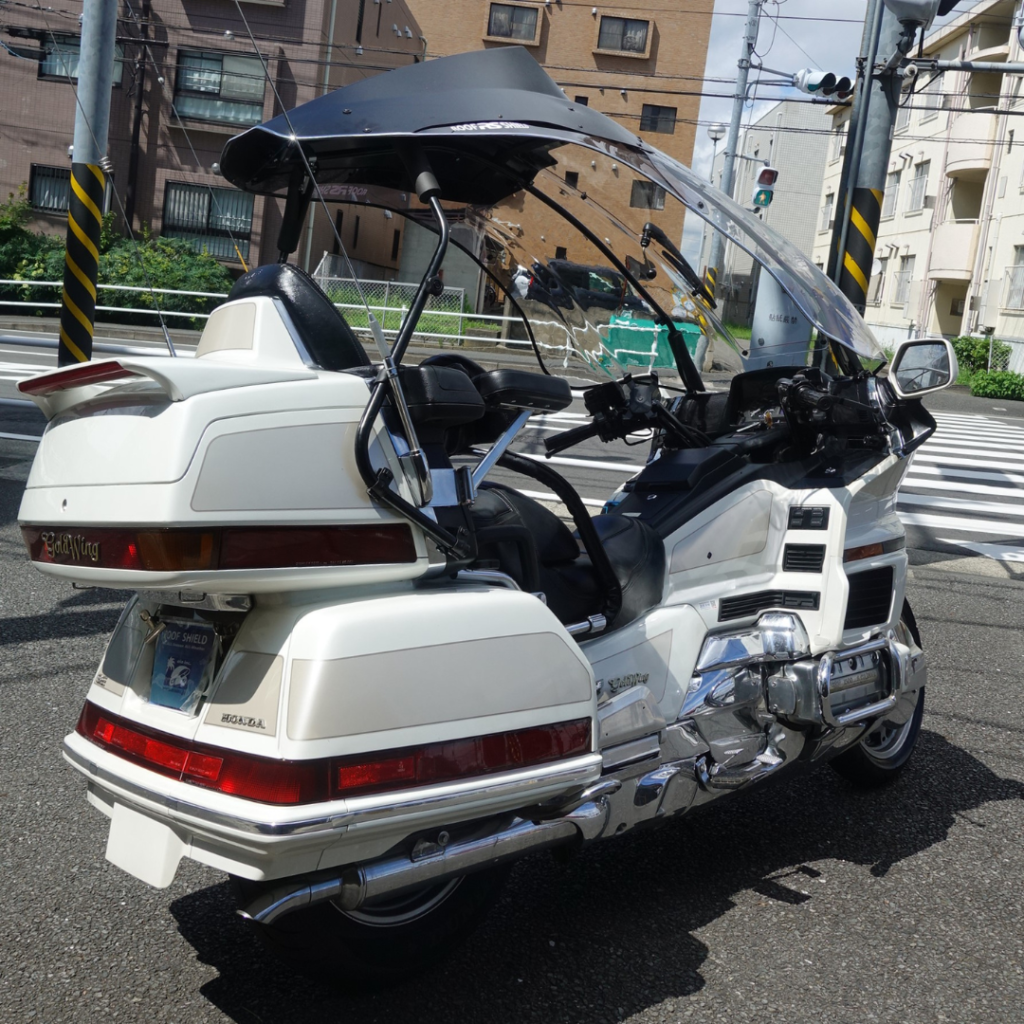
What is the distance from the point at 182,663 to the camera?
2367mm

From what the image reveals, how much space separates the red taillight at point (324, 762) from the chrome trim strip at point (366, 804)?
3cm

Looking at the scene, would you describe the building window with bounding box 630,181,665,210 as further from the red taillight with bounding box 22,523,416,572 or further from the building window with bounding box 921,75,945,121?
the building window with bounding box 921,75,945,121

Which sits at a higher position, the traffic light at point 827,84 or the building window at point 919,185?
the building window at point 919,185

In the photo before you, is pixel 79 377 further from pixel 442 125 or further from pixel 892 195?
pixel 892 195

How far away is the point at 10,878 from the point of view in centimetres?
298

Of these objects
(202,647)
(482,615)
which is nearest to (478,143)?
(482,615)

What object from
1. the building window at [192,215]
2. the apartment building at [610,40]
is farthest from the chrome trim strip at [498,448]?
the apartment building at [610,40]

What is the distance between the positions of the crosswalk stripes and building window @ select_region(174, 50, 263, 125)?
1856 cm

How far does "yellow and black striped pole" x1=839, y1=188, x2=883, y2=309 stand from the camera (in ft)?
29.8

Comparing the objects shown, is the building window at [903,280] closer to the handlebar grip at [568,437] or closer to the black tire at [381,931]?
the handlebar grip at [568,437]

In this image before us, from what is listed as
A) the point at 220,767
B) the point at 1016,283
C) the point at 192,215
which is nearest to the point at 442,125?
the point at 220,767

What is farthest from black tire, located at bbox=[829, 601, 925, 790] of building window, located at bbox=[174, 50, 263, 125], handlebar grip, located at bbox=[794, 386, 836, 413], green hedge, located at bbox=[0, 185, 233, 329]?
building window, located at bbox=[174, 50, 263, 125]

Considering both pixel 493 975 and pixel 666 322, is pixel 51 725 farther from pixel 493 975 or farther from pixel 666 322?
pixel 666 322

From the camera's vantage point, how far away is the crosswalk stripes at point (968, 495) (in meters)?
9.09
